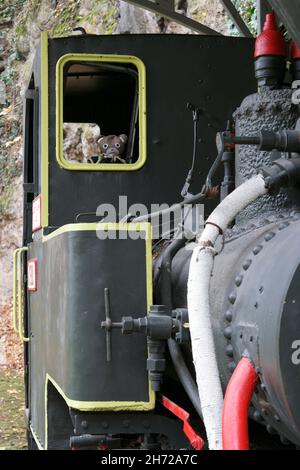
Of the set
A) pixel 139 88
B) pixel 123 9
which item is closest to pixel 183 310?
pixel 139 88

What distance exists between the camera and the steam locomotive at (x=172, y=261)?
1.94 m

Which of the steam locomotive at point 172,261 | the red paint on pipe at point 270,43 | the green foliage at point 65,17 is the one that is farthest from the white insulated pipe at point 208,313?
the green foliage at point 65,17

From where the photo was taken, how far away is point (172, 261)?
10.6ft

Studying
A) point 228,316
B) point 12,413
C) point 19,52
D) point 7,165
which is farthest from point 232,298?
point 19,52

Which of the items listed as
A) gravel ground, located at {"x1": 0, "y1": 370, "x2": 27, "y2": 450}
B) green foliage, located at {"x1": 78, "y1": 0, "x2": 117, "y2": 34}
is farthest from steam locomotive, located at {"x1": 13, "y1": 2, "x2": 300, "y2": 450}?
green foliage, located at {"x1": 78, "y1": 0, "x2": 117, "y2": 34}

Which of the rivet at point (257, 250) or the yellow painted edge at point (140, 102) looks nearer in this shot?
the rivet at point (257, 250)

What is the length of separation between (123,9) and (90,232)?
9.64m

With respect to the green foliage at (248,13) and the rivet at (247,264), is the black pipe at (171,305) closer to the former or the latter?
the rivet at (247,264)

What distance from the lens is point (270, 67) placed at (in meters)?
2.58

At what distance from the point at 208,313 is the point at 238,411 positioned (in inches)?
13.7

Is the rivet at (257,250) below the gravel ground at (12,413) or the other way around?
the other way around

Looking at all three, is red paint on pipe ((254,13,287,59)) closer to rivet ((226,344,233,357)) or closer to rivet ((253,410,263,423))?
rivet ((226,344,233,357))

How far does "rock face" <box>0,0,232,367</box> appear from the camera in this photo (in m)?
11.5

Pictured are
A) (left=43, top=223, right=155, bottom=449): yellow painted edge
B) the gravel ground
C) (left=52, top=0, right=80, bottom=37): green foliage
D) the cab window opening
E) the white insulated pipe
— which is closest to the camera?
the white insulated pipe
